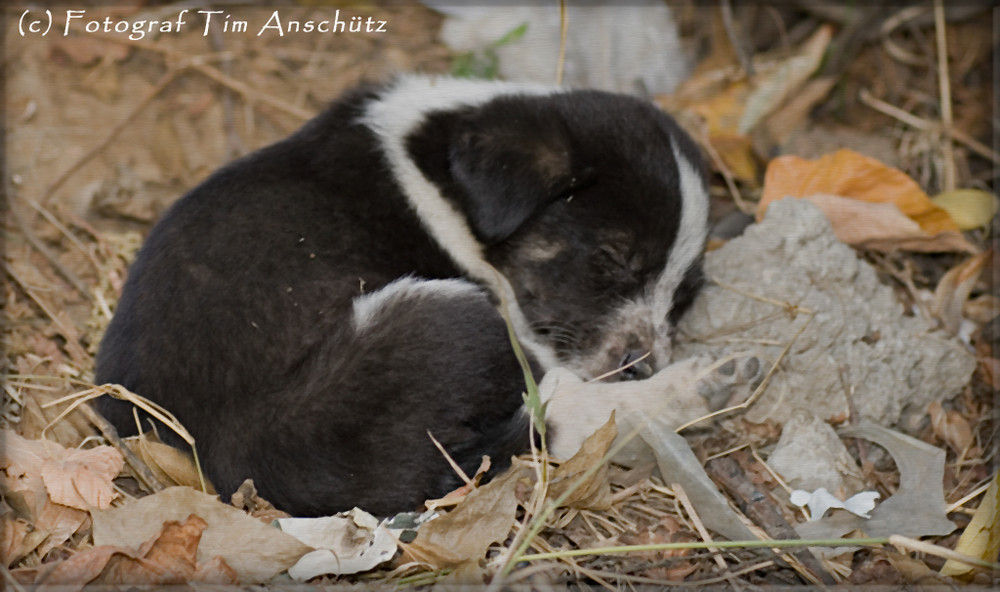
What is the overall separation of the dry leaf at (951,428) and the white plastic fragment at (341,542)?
2.22 m

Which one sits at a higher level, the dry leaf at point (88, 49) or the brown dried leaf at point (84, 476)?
the dry leaf at point (88, 49)

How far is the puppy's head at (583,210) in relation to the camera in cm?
337

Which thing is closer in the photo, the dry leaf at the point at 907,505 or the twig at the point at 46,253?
the dry leaf at the point at 907,505

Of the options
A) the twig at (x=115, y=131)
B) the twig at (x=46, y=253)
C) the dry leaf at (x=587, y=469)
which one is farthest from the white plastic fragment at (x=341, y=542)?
the twig at (x=115, y=131)

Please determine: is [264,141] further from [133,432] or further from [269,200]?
[133,432]

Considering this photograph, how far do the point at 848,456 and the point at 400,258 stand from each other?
5.89 feet

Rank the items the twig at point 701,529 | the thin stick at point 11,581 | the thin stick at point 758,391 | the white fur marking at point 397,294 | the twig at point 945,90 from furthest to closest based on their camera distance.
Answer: the twig at point 945,90
the thin stick at point 758,391
the white fur marking at point 397,294
the twig at point 701,529
the thin stick at point 11,581

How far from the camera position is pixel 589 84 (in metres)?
5.48

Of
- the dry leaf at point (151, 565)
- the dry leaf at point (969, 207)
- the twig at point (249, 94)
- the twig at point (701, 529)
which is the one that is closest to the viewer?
the dry leaf at point (151, 565)

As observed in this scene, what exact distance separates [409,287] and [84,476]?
1.21 meters

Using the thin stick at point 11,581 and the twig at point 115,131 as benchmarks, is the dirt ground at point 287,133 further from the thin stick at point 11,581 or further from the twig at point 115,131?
the thin stick at point 11,581

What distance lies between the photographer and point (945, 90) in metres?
5.16

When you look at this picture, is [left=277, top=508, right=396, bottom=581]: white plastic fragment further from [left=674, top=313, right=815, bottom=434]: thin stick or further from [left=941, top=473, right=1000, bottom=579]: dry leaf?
[left=941, top=473, right=1000, bottom=579]: dry leaf

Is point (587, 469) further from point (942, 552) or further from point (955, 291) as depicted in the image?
point (955, 291)
